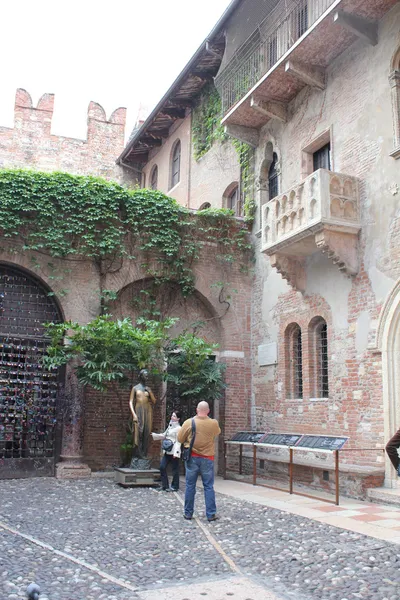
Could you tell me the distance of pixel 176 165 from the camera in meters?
20.8

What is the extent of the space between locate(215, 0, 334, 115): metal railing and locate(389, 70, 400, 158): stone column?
201 cm

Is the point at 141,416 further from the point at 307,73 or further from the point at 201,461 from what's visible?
the point at 307,73

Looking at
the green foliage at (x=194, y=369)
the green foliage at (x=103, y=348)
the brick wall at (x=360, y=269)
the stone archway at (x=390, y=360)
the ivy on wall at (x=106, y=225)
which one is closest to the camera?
the stone archway at (x=390, y=360)

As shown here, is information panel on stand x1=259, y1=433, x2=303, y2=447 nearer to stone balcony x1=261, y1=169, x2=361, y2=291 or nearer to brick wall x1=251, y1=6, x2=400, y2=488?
brick wall x1=251, y1=6, x2=400, y2=488

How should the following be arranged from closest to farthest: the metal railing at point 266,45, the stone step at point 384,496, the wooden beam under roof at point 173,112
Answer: the stone step at point 384,496 < the metal railing at point 266,45 < the wooden beam under roof at point 173,112

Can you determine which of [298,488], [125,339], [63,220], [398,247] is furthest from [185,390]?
[398,247]

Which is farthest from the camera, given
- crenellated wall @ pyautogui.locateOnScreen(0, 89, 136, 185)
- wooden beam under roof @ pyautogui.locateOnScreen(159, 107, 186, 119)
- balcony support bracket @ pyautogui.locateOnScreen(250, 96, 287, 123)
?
crenellated wall @ pyautogui.locateOnScreen(0, 89, 136, 185)

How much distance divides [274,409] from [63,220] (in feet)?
21.2

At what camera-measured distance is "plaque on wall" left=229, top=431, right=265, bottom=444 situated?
12281mm

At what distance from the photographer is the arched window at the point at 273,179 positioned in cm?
1462

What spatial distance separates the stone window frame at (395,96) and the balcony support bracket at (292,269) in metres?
3.25

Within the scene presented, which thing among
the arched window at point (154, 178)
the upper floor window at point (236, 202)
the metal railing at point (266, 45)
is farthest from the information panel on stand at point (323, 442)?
the arched window at point (154, 178)

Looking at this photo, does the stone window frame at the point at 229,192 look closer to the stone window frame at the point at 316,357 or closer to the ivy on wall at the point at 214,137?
the ivy on wall at the point at 214,137

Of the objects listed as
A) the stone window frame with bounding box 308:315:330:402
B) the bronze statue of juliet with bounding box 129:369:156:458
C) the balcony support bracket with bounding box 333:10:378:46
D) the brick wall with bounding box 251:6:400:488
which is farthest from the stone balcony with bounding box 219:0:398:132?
the bronze statue of juliet with bounding box 129:369:156:458
